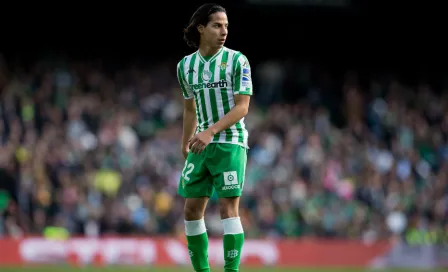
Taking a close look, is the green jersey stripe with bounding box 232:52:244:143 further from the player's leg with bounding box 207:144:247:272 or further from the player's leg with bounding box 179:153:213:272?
the player's leg with bounding box 179:153:213:272

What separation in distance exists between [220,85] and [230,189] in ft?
2.98

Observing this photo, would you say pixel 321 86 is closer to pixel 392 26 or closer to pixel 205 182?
pixel 392 26

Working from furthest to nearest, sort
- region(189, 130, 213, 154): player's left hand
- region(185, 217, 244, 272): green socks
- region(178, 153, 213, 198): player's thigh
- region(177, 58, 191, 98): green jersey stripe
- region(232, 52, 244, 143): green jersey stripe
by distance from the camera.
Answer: region(177, 58, 191, 98): green jersey stripe
region(178, 153, 213, 198): player's thigh
region(232, 52, 244, 143): green jersey stripe
region(185, 217, 244, 272): green socks
region(189, 130, 213, 154): player's left hand

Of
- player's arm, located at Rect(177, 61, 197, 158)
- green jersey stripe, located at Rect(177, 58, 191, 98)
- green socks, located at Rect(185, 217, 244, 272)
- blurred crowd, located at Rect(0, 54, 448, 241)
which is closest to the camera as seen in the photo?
green socks, located at Rect(185, 217, 244, 272)

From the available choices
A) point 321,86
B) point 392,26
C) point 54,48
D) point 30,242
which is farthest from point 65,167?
point 392,26

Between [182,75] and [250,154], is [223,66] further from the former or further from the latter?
[250,154]

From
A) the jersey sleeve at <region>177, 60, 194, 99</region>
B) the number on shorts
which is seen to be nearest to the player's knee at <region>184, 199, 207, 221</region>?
the number on shorts

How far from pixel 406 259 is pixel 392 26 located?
9.02m

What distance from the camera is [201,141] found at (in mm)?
7266

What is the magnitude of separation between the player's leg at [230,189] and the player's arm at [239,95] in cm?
29

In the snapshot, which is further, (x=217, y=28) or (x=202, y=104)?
(x=202, y=104)

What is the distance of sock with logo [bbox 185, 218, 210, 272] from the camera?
7617 millimetres

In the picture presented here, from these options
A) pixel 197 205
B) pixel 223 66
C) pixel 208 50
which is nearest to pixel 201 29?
pixel 208 50

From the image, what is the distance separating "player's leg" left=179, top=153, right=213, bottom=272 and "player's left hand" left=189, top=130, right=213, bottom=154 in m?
0.32
